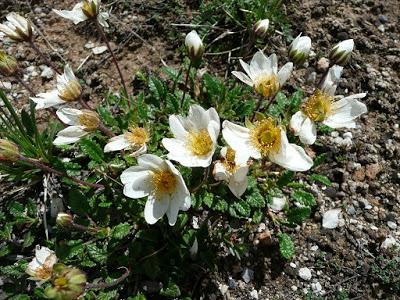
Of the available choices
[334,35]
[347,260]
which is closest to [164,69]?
[334,35]

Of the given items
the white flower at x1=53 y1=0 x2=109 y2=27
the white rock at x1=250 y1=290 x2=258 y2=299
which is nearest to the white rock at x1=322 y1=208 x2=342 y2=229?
the white rock at x1=250 y1=290 x2=258 y2=299

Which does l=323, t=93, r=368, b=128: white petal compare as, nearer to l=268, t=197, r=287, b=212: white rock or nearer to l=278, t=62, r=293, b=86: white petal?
l=278, t=62, r=293, b=86: white petal

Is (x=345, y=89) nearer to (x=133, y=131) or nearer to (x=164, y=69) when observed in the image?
(x=164, y=69)

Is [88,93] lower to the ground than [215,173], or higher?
lower

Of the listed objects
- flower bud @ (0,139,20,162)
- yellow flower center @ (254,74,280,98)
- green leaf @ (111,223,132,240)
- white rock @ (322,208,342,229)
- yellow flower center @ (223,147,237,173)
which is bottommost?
white rock @ (322,208,342,229)

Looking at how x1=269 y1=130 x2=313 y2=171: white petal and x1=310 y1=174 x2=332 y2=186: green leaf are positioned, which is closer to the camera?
x1=269 y1=130 x2=313 y2=171: white petal

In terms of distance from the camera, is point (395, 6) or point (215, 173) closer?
point (215, 173)

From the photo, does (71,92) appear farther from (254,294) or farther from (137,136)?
(254,294)
